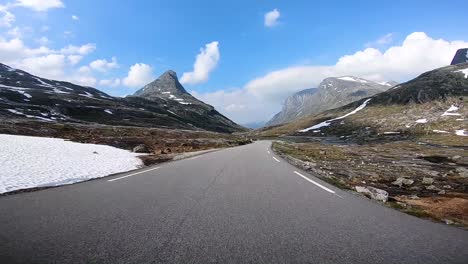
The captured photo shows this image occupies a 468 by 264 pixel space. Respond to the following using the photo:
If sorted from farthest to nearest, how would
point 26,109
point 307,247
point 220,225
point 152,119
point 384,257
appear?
point 152,119
point 26,109
point 220,225
point 307,247
point 384,257

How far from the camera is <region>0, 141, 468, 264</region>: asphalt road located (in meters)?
5.13

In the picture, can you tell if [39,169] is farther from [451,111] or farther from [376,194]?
[451,111]

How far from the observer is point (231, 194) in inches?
424

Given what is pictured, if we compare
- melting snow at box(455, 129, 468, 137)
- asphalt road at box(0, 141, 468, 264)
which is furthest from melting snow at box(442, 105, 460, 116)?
asphalt road at box(0, 141, 468, 264)

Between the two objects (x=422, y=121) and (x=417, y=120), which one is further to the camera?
(x=417, y=120)

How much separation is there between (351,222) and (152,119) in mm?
176449

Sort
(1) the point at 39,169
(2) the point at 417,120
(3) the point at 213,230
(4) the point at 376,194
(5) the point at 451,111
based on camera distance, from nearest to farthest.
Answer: (3) the point at 213,230 < (4) the point at 376,194 < (1) the point at 39,169 < (2) the point at 417,120 < (5) the point at 451,111

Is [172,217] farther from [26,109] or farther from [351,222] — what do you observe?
[26,109]

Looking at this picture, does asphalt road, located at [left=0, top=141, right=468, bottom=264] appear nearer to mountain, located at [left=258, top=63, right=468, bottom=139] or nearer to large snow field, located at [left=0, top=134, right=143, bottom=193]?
large snow field, located at [left=0, top=134, right=143, bottom=193]

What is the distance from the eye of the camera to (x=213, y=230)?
6.45 m

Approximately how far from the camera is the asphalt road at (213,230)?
5129 millimetres

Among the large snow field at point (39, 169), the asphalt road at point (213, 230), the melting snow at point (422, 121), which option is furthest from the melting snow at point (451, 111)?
the asphalt road at point (213, 230)

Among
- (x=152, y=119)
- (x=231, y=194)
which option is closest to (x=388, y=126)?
(x=152, y=119)

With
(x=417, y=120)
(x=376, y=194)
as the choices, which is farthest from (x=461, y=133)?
(x=376, y=194)
